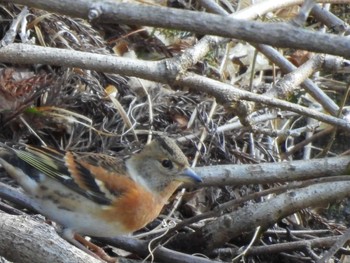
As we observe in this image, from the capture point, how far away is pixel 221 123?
539cm

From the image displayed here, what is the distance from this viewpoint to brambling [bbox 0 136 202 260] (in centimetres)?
427

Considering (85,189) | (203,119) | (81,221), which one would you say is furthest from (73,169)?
(203,119)

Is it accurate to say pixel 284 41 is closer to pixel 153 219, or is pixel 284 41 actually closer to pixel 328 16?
pixel 153 219

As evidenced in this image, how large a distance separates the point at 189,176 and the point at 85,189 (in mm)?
498

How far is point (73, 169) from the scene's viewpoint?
439 cm

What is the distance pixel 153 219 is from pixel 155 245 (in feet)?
0.64

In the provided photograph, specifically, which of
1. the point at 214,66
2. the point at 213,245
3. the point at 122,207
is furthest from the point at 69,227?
the point at 214,66

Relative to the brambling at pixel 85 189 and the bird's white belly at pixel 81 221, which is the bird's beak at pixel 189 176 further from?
the bird's white belly at pixel 81 221

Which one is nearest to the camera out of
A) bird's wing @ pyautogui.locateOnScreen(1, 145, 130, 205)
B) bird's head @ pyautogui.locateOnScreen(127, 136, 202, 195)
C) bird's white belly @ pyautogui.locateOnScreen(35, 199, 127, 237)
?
bird's white belly @ pyautogui.locateOnScreen(35, 199, 127, 237)

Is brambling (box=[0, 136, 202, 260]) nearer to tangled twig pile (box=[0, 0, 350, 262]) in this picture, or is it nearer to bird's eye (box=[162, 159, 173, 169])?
bird's eye (box=[162, 159, 173, 169])

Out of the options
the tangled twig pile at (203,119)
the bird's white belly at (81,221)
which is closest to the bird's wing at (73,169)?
the bird's white belly at (81,221)

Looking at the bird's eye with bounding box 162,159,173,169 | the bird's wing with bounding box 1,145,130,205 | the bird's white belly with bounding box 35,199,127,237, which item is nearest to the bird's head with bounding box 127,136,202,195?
the bird's eye with bounding box 162,159,173,169

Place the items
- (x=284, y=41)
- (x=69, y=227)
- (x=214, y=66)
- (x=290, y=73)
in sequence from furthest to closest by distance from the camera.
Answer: (x=214, y=66) < (x=290, y=73) < (x=69, y=227) < (x=284, y=41)

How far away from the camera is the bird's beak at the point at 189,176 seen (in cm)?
443
